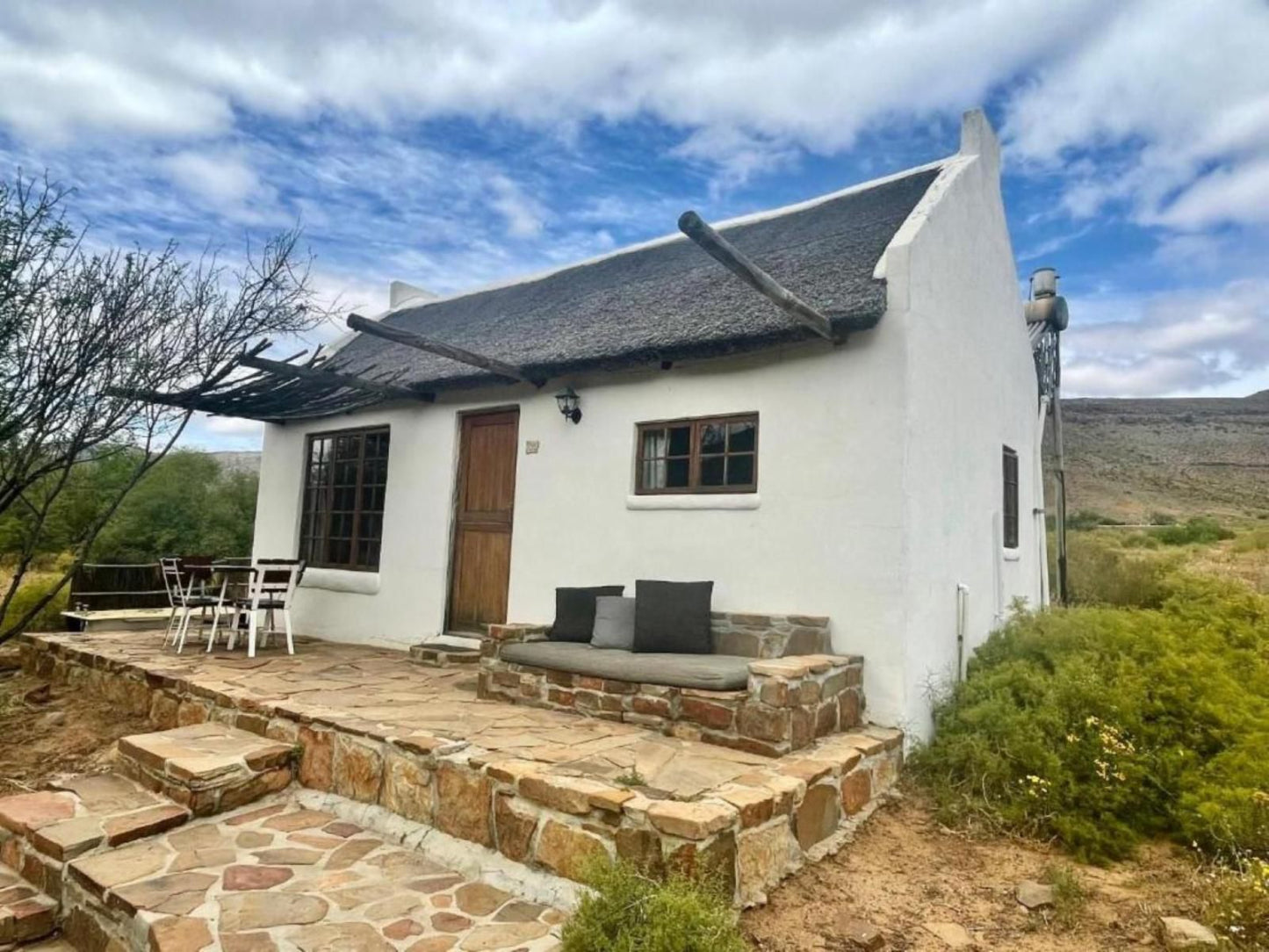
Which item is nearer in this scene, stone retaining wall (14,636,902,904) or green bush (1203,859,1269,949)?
green bush (1203,859,1269,949)

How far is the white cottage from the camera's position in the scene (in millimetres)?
5367

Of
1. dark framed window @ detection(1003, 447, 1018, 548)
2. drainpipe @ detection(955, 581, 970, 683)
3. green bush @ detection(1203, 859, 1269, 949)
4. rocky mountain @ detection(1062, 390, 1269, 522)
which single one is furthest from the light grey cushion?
rocky mountain @ detection(1062, 390, 1269, 522)

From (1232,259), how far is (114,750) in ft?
70.9

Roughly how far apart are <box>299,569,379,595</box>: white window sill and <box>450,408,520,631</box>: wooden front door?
139cm

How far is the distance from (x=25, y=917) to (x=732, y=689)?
4025 mm

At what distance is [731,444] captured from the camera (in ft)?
20.1

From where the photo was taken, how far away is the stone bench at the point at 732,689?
4266 millimetres

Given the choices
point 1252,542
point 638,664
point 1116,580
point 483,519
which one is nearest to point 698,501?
point 638,664

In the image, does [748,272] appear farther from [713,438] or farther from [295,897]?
[295,897]

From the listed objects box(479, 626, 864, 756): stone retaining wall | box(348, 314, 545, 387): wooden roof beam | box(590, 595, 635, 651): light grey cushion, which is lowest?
box(479, 626, 864, 756): stone retaining wall

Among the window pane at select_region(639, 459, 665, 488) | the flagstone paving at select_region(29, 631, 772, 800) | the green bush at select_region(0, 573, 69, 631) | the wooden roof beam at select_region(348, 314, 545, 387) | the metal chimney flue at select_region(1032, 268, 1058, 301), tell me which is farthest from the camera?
the metal chimney flue at select_region(1032, 268, 1058, 301)

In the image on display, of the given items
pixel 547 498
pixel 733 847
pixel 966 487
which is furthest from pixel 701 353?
pixel 733 847

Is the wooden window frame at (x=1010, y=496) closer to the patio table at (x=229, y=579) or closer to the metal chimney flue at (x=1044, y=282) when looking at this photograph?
the metal chimney flue at (x=1044, y=282)

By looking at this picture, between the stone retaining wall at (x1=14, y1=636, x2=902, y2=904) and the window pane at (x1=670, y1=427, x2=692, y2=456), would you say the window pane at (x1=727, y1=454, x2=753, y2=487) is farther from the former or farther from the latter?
the stone retaining wall at (x1=14, y1=636, x2=902, y2=904)
